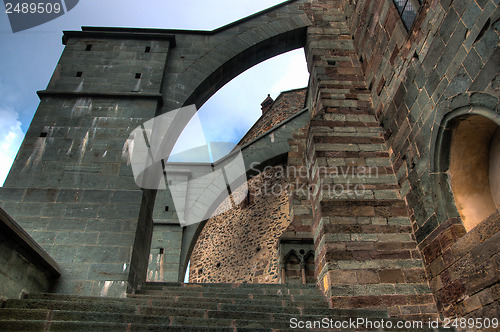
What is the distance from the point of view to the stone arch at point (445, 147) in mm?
3439

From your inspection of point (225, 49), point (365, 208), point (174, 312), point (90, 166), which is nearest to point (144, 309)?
point (174, 312)

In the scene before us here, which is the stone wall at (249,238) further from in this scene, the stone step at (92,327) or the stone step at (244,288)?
the stone step at (92,327)

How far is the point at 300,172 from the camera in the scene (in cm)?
980

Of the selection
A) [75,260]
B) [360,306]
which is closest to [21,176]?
[75,260]

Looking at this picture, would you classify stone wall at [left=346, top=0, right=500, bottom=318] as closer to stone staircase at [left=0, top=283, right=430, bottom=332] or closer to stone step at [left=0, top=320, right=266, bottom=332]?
stone staircase at [left=0, top=283, right=430, bottom=332]

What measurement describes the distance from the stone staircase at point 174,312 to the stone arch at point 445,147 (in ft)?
4.39

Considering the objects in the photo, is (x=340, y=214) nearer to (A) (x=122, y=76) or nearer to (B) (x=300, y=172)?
(A) (x=122, y=76)

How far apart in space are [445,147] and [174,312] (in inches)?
131

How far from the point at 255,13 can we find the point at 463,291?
6652 millimetres

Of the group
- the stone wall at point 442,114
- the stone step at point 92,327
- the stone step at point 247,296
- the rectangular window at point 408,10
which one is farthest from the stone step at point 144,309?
the rectangular window at point 408,10

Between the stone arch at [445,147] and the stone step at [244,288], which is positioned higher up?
the stone arch at [445,147]

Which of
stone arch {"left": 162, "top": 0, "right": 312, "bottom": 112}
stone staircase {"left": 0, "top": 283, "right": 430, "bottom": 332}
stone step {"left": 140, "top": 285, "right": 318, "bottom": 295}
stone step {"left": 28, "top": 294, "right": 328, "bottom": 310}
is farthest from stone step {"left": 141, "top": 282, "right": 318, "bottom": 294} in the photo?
stone arch {"left": 162, "top": 0, "right": 312, "bottom": 112}

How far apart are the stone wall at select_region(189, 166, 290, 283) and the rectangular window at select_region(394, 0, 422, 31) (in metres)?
7.12

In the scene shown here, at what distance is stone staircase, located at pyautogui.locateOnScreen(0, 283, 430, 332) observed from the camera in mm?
2701
